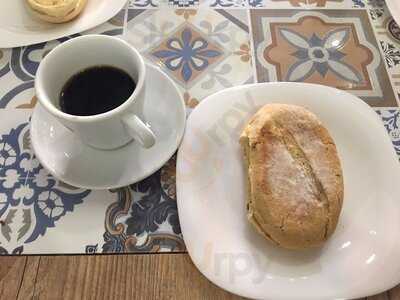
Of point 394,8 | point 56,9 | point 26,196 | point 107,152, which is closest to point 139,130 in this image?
point 107,152

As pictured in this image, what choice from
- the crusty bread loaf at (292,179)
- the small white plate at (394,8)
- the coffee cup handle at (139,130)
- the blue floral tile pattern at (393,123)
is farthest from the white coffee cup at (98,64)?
the small white plate at (394,8)

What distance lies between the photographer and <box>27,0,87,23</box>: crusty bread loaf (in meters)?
0.65

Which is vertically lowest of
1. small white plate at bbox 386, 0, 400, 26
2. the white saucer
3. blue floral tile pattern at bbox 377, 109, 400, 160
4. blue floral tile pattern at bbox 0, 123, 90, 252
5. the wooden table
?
the wooden table

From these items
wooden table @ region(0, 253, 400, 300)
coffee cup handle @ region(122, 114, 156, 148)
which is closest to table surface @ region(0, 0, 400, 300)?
wooden table @ region(0, 253, 400, 300)

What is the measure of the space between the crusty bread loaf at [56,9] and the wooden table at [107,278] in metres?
0.39

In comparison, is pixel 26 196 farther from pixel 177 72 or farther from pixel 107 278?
pixel 177 72

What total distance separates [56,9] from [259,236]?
1.59ft

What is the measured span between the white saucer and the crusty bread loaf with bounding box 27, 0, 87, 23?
18cm

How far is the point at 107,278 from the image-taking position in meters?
0.50

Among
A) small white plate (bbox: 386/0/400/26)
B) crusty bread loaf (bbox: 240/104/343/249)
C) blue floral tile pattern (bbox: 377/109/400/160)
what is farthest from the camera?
small white plate (bbox: 386/0/400/26)

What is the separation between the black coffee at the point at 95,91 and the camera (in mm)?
513

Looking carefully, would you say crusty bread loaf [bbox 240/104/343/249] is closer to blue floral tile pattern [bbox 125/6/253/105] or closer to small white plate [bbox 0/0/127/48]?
blue floral tile pattern [bbox 125/6/253/105]

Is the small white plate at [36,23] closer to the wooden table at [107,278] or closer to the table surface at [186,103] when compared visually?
the table surface at [186,103]

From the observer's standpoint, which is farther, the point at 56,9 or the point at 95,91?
the point at 56,9
